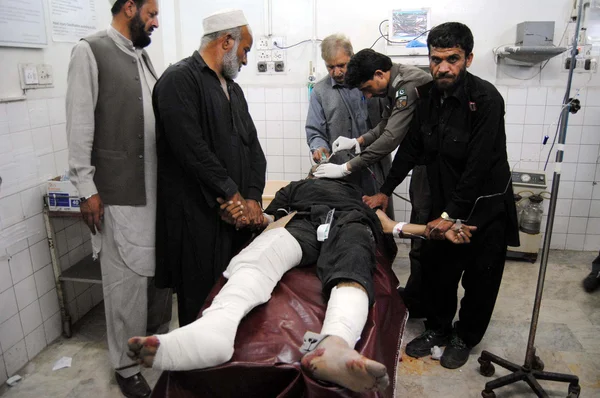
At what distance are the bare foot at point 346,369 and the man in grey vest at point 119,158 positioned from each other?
118cm

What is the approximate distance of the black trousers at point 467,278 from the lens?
2.23m

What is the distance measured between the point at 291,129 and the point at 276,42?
0.68m

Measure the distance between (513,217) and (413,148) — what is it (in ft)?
1.86

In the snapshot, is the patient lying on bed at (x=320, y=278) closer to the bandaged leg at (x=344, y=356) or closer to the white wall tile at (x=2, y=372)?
the bandaged leg at (x=344, y=356)

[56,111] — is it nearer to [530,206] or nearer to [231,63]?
[231,63]

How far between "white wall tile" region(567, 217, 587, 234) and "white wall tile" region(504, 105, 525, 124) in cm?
88

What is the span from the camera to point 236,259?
173cm

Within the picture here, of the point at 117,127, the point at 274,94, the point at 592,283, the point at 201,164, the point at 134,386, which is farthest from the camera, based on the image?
the point at 274,94

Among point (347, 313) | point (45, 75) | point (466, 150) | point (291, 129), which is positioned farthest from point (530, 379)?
point (45, 75)

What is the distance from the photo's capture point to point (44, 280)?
2529 millimetres

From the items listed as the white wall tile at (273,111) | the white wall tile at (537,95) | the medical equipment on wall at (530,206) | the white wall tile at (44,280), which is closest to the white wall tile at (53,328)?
the white wall tile at (44,280)

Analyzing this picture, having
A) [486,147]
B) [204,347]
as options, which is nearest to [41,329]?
[204,347]

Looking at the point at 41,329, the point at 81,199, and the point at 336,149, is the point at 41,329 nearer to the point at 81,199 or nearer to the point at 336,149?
the point at 81,199

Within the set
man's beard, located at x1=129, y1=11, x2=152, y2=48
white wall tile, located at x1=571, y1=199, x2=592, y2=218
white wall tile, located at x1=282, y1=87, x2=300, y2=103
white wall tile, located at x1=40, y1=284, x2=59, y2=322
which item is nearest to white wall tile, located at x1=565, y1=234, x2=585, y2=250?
white wall tile, located at x1=571, y1=199, x2=592, y2=218
